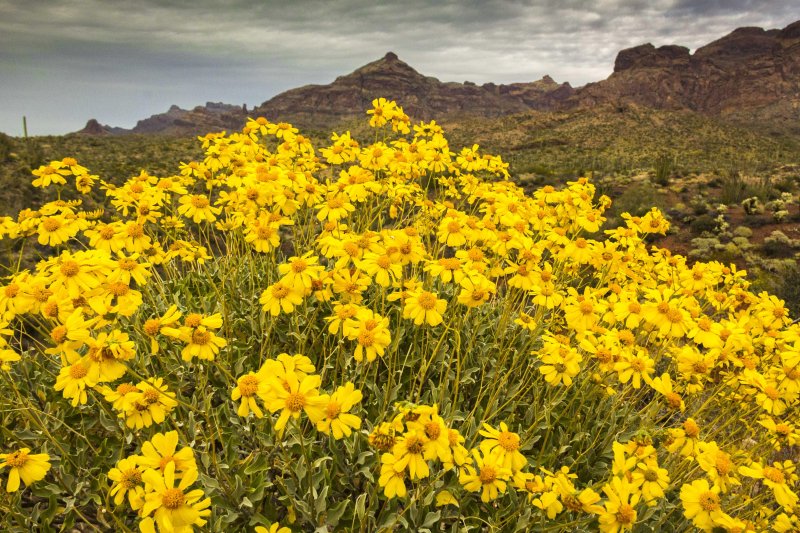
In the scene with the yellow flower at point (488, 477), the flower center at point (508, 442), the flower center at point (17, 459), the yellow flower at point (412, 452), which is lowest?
the yellow flower at point (488, 477)

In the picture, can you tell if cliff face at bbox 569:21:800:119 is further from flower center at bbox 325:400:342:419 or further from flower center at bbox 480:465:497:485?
flower center at bbox 325:400:342:419

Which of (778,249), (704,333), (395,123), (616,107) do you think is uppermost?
(616,107)

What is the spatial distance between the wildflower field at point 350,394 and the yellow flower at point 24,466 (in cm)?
1

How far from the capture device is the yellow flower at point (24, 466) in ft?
6.66

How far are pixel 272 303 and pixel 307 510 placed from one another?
1288 millimetres

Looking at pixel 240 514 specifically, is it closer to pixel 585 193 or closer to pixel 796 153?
pixel 585 193

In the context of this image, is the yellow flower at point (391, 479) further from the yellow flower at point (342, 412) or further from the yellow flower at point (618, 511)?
the yellow flower at point (618, 511)

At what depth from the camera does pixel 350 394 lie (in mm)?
1946

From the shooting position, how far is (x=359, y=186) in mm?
4023

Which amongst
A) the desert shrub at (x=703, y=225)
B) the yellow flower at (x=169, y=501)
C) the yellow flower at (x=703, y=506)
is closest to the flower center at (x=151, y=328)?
the yellow flower at (x=169, y=501)

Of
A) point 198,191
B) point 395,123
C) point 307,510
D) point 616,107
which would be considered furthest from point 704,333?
point 616,107

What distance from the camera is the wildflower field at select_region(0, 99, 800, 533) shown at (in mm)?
2041

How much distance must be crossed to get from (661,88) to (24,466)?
173m

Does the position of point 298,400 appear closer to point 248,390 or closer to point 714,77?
point 248,390
